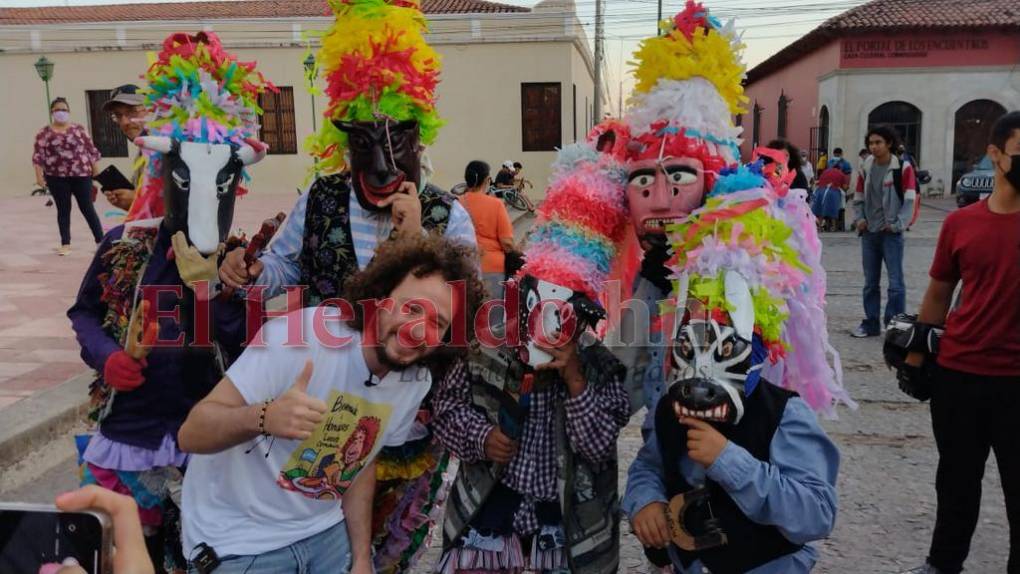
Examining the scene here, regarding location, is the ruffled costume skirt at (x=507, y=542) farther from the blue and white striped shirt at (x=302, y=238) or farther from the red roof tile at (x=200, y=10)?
the red roof tile at (x=200, y=10)

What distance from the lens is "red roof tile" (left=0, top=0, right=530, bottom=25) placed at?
25.1m

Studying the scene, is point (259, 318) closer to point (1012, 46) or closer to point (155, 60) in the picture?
point (155, 60)

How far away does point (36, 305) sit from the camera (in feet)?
23.7

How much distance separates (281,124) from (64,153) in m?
15.4

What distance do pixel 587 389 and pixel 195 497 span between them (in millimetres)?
1043

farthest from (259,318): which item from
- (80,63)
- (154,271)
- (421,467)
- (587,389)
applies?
(80,63)

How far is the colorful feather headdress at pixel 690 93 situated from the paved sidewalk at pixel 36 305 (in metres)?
1.90

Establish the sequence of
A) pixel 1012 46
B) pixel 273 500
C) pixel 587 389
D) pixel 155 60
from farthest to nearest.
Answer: pixel 1012 46 < pixel 155 60 < pixel 587 389 < pixel 273 500

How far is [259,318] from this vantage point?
8.75 ft

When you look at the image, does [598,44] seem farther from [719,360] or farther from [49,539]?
[49,539]

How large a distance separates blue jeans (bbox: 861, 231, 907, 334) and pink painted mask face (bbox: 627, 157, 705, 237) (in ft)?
17.5

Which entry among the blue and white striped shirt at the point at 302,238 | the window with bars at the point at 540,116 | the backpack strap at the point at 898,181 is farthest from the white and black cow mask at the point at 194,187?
the window with bars at the point at 540,116

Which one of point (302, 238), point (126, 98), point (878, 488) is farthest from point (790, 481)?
point (126, 98)

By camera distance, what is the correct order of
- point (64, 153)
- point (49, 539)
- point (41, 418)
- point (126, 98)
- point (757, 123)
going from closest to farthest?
point (49, 539), point (126, 98), point (41, 418), point (64, 153), point (757, 123)
